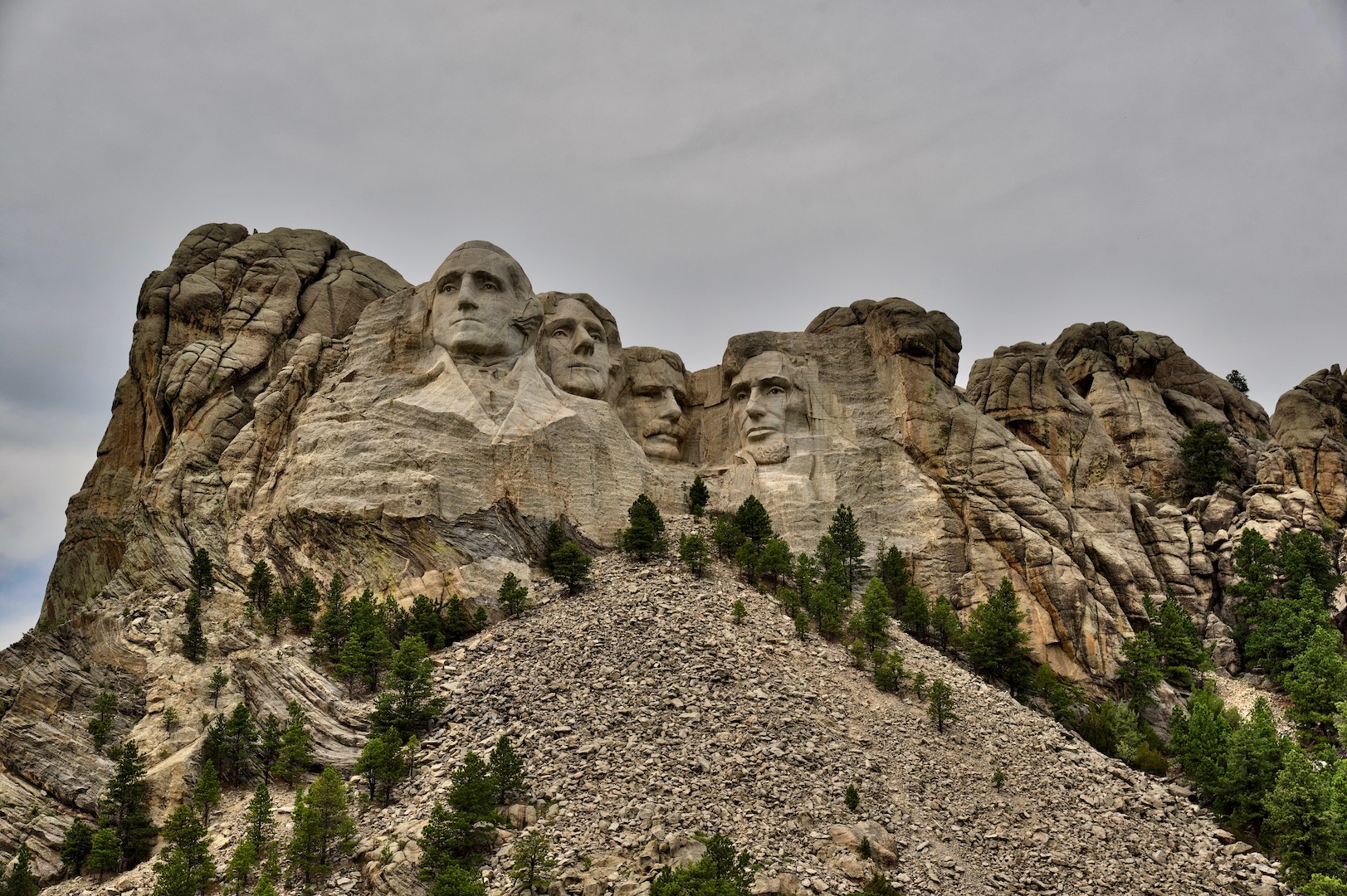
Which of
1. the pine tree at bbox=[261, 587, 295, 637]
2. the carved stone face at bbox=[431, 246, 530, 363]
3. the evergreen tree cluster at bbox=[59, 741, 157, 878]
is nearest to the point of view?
the evergreen tree cluster at bbox=[59, 741, 157, 878]

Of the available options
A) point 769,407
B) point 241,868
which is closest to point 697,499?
point 769,407

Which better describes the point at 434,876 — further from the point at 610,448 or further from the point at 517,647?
the point at 610,448

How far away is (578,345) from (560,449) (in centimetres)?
873

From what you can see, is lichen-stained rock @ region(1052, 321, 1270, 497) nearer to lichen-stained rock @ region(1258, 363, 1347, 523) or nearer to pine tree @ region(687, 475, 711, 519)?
lichen-stained rock @ region(1258, 363, 1347, 523)

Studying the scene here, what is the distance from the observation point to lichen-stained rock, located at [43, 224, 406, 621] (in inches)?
2400

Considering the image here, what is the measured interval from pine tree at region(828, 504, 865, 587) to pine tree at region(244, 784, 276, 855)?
27476 millimetres

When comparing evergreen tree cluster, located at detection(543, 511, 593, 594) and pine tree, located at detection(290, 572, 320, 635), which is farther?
evergreen tree cluster, located at detection(543, 511, 593, 594)

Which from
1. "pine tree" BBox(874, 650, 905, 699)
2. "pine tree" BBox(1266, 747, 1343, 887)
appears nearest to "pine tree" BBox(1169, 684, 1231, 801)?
"pine tree" BBox(1266, 747, 1343, 887)

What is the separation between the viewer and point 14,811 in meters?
46.6

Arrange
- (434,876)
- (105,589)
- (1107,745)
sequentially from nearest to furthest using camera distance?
A: (434,876)
(1107,745)
(105,589)

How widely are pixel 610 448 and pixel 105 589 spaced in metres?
22.0

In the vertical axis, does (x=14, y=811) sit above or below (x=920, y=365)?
below

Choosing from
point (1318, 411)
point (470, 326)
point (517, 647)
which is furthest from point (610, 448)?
point (1318, 411)

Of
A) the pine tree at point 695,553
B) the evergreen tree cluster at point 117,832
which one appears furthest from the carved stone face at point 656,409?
the evergreen tree cluster at point 117,832
